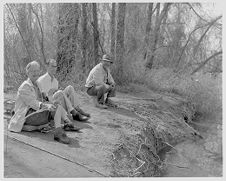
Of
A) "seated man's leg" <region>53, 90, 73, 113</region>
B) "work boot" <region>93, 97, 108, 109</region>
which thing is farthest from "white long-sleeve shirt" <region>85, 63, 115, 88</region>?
"seated man's leg" <region>53, 90, 73, 113</region>

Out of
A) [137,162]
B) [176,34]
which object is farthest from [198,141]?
[176,34]

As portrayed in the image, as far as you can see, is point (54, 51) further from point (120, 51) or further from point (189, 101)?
point (189, 101)

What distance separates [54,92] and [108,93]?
2.40 meters

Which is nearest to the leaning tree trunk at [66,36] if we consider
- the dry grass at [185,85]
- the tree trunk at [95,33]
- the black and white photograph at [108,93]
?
the black and white photograph at [108,93]

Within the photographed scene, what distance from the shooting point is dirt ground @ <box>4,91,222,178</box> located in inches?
171

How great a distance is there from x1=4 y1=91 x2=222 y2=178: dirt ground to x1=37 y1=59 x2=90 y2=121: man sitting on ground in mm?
405

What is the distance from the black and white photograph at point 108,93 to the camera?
5.12 m

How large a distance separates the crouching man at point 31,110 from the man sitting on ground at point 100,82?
2.68 m

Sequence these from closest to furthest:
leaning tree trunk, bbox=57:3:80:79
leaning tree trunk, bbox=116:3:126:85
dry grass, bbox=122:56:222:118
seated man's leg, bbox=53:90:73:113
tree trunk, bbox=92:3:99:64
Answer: seated man's leg, bbox=53:90:73:113
leaning tree trunk, bbox=57:3:80:79
tree trunk, bbox=92:3:99:64
leaning tree trunk, bbox=116:3:126:85
dry grass, bbox=122:56:222:118

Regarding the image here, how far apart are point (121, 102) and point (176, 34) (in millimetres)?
9358

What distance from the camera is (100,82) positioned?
7941mm

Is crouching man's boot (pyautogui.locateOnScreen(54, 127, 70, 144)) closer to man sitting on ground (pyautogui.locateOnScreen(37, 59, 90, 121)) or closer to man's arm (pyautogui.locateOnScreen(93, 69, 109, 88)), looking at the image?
man sitting on ground (pyautogui.locateOnScreen(37, 59, 90, 121))

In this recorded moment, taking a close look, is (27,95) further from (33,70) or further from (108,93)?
(108,93)

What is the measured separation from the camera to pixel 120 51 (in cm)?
1193
